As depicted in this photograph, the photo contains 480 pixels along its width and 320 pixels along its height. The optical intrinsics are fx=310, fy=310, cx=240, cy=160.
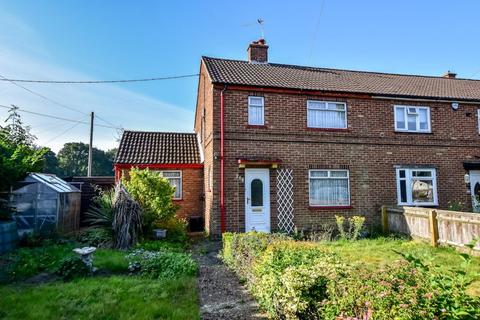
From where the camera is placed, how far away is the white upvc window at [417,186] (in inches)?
533

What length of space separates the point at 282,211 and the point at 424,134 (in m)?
7.60

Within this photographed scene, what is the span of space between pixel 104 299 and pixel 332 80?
13.4 meters

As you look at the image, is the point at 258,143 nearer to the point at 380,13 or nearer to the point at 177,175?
the point at 177,175

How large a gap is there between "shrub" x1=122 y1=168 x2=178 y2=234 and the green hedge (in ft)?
21.1

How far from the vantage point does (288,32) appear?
41.1ft

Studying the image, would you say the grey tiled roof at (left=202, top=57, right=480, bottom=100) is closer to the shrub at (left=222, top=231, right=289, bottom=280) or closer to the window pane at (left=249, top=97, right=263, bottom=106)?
the window pane at (left=249, top=97, right=263, bottom=106)

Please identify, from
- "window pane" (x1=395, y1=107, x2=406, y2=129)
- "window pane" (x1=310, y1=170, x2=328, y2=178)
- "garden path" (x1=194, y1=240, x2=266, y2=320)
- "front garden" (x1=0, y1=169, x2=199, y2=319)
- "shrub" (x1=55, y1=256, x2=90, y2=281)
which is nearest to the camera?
"garden path" (x1=194, y1=240, x2=266, y2=320)

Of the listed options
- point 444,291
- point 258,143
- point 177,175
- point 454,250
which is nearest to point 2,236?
point 177,175

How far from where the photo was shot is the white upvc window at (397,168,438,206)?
13547 mm

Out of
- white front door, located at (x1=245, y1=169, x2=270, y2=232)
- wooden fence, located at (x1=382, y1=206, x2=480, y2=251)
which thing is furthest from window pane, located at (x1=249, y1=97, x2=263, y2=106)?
wooden fence, located at (x1=382, y1=206, x2=480, y2=251)

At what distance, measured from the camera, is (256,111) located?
1275cm

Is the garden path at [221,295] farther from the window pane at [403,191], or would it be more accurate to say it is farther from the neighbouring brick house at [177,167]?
the window pane at [403,191]

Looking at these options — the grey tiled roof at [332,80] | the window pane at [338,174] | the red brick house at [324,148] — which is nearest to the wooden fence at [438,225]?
the red brick house at [324,148]

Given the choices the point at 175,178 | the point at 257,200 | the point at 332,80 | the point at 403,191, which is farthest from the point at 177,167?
the point at 403,191
